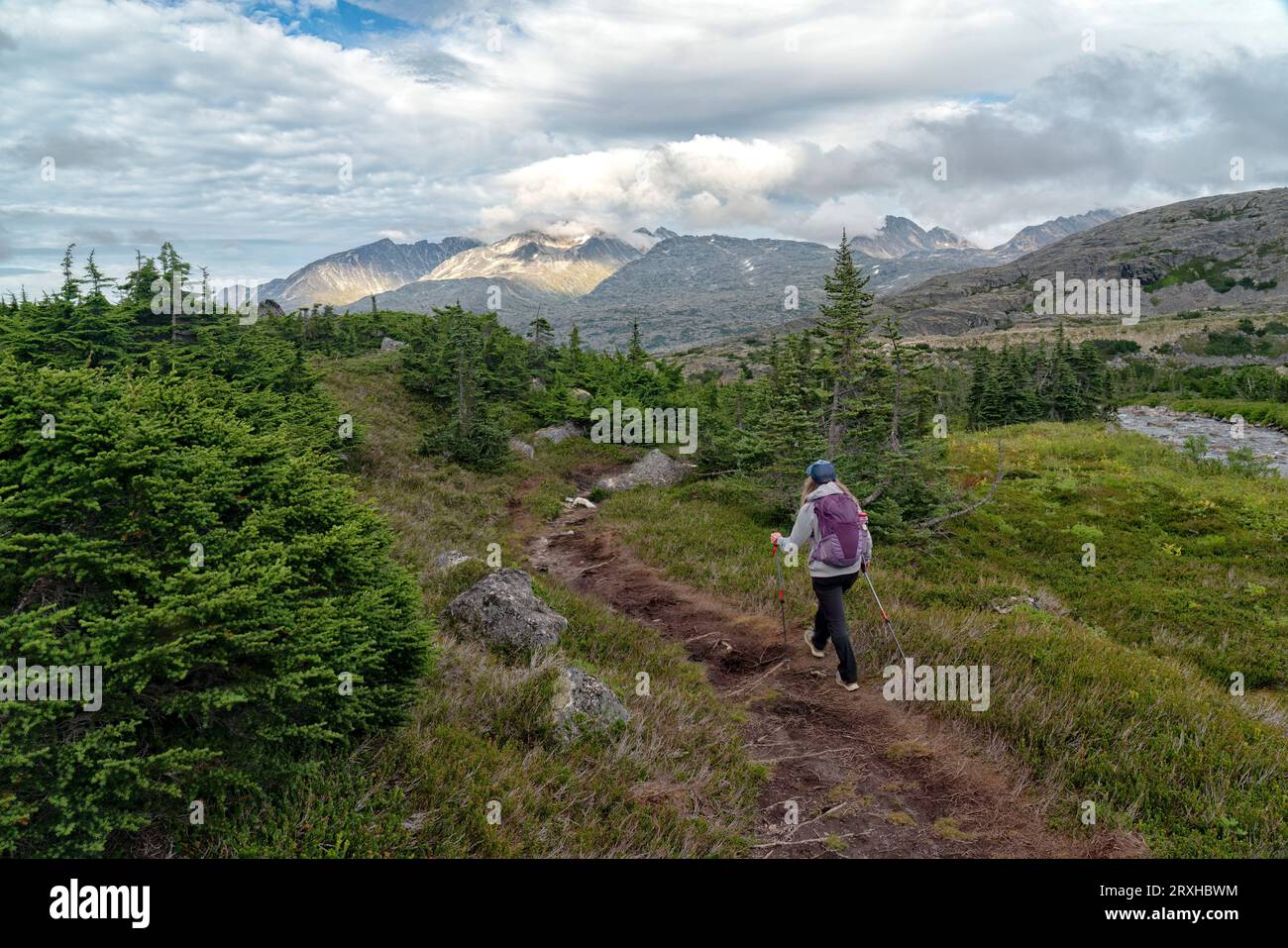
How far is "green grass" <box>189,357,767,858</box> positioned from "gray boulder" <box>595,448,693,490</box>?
17.4 m

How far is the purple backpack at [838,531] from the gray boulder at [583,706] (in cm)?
343

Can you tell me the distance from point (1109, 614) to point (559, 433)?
2813cm

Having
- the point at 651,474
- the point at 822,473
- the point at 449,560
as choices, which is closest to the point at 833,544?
the point at 822,473

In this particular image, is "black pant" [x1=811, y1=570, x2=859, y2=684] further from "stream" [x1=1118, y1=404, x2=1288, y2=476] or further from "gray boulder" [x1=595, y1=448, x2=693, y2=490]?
"stream" [x1=1118, y1=404, x2=1288, y2=476]

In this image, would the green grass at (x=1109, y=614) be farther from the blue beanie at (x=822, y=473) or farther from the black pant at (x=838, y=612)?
the blue beanie at (x=822, y=473)

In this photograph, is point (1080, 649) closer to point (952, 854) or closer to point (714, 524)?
point (952, 854)

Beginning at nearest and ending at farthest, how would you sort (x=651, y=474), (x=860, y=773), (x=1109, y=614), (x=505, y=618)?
(x=860, y=773) → (x=505, y=618) → (x=1109, y=614) → (x=651, y=474)

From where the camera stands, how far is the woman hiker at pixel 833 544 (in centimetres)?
837

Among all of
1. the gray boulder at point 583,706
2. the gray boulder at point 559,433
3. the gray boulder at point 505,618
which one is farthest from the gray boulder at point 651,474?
the gray boulder at point 583,706

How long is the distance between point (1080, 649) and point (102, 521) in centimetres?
1203

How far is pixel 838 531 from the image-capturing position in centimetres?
836

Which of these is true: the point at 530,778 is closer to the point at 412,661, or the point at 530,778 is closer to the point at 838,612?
the point at 412,661
